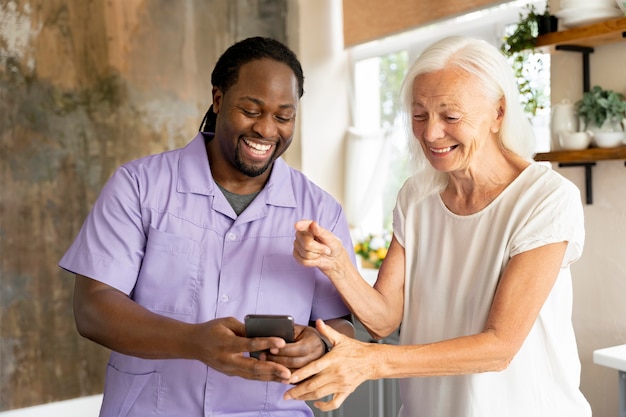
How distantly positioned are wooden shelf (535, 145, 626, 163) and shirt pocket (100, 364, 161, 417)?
172cm

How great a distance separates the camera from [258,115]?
1.77 metres

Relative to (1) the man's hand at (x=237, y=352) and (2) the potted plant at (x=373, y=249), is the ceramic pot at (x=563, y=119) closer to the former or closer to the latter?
(1) the man's hand at (x=237, y=352)

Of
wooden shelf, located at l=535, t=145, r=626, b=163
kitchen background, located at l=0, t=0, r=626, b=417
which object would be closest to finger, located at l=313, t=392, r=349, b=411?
wooden shelf, located at l=535, t=145, r=626, b=163

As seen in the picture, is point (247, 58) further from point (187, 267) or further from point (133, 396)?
point (133, 396)

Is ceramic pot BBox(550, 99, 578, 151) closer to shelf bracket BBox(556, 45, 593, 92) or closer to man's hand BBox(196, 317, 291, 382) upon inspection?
shelf bracket BBox(556, 45, 593, 92)

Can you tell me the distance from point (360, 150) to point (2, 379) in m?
2.82

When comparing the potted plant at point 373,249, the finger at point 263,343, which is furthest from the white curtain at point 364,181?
the finger at point 263,343

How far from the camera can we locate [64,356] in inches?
175

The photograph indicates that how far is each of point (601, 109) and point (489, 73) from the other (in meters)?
1.23

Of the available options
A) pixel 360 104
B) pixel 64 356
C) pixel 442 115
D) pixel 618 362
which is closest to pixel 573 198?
pixel 442 115

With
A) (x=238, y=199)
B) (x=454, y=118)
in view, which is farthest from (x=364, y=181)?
(x=454, y=118)

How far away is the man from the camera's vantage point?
5.41ft

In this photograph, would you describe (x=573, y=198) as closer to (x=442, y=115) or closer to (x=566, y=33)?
(x=442, y=115)

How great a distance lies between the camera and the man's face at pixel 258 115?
69.1 inches
